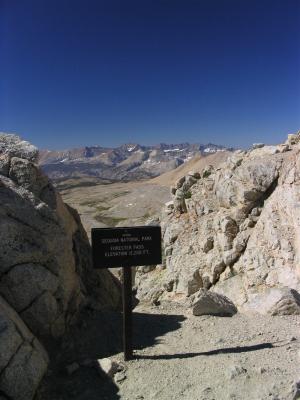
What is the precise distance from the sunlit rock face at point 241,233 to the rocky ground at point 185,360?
2.46 m

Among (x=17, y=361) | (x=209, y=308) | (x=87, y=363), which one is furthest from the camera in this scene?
(x=209, y=308)

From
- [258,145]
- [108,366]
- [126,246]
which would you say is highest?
[258,145]

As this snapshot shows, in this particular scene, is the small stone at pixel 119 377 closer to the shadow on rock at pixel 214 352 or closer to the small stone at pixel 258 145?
the shadow on rock at pixel 214 352

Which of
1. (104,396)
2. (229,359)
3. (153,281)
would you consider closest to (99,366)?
(104,396)

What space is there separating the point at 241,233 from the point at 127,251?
54.3 feet

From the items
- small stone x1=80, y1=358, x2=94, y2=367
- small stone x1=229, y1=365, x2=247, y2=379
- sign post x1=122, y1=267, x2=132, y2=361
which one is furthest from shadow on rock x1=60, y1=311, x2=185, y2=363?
small stone x1=229, y1=365, x2=247, y2=379

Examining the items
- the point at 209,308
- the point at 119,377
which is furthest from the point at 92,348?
the point at 209,308

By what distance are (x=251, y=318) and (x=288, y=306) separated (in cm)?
153

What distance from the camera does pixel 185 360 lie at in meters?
12.6

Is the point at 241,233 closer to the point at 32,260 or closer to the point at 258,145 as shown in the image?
the point at 258,145

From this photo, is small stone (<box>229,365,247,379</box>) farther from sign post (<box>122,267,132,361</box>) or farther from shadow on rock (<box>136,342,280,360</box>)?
sign post (<box>122,267,132,361</box>)

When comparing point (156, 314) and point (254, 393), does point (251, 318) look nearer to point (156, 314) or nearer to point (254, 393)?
Result: point (156, 314)

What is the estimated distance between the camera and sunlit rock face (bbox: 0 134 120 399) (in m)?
11.4

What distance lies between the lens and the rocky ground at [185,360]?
35.8 feet
